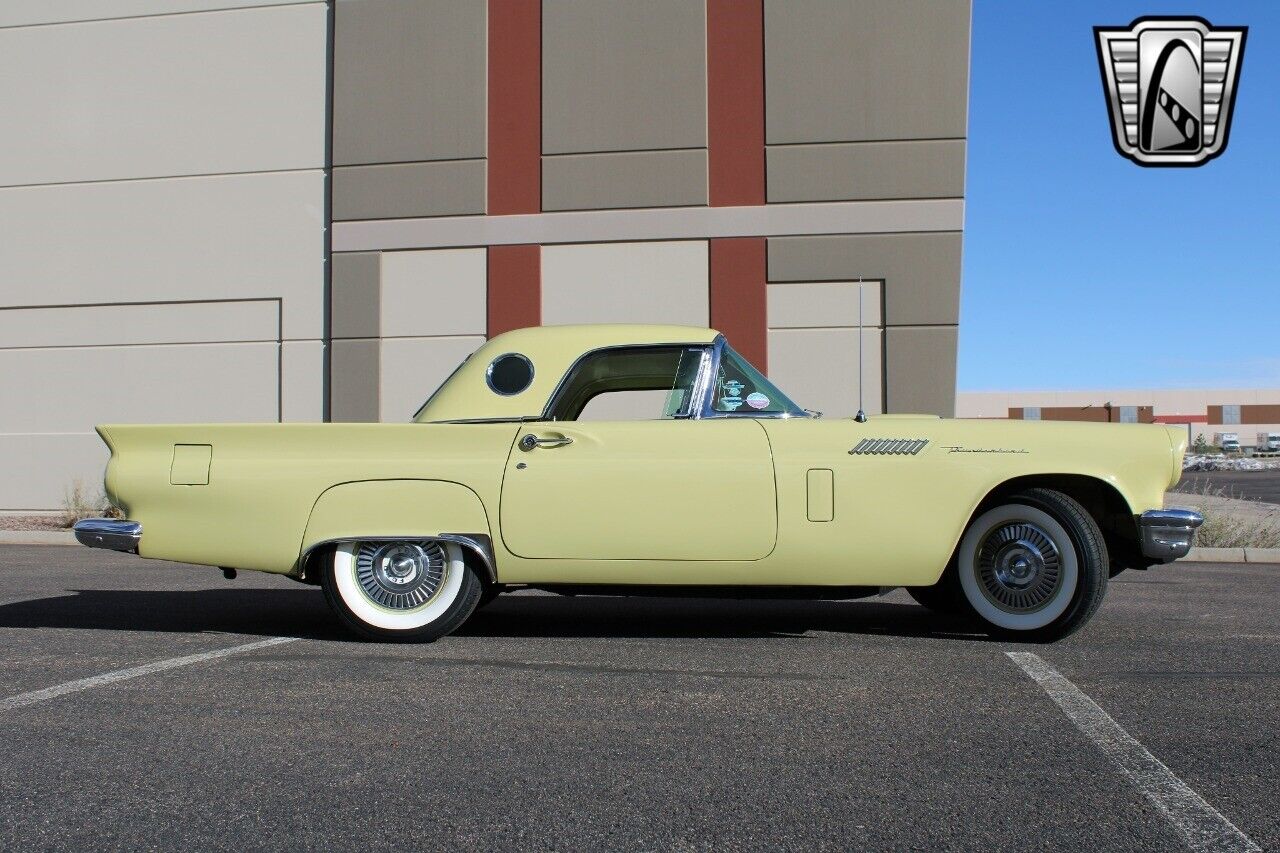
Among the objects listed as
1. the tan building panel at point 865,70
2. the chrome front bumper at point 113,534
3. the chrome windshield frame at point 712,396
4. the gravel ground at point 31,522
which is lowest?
the gravel ground at point 31,522

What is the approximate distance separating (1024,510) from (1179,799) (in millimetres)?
2536

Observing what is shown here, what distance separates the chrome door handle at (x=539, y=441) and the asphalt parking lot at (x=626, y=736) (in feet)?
3.28

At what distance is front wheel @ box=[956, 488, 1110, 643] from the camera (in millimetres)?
5211

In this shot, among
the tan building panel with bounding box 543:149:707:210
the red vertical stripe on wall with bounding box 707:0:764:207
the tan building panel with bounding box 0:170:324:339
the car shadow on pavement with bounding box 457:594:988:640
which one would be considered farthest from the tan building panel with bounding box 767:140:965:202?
the car shadow on pavement with bounding box 457:594:988:640

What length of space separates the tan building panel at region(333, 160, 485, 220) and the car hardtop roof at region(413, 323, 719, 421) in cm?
1087

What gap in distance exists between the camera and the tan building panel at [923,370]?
1507 centimetres

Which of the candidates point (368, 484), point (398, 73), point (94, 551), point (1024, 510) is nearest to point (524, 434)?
point (368, 484)

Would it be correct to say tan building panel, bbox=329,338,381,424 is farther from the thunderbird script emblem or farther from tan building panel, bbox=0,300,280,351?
the thunderbird script emblem

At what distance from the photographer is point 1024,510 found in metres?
5.30

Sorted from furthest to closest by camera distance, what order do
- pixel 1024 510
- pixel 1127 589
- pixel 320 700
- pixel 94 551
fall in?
1. pixel 94 551
2. pixel 1127 589
3. pixel 1024 510
4. pixel 320 700

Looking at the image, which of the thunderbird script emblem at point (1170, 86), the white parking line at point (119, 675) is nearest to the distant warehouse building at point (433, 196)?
the thunderbird script emblem at point (1170, 86)

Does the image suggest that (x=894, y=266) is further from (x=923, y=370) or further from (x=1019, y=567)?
(x=1019, y=567)

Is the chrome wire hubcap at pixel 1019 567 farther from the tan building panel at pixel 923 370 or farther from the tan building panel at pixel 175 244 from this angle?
the tan building panel at pixel 175 244

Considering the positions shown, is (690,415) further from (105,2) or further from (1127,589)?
(105,2)
